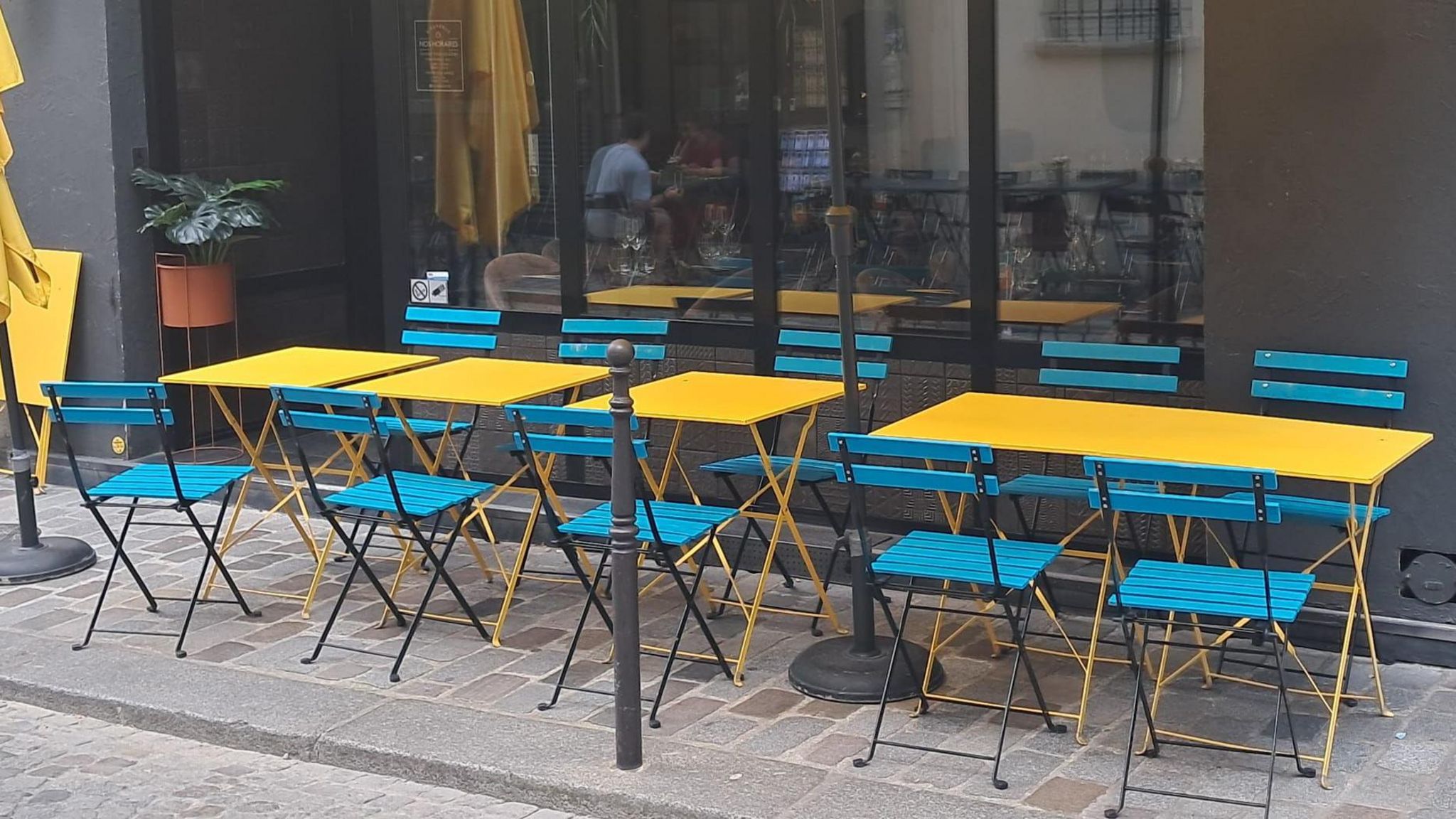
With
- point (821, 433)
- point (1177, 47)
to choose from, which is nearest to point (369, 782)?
point (821, 433)

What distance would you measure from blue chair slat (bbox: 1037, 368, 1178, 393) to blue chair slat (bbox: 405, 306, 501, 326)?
2614 millimetres

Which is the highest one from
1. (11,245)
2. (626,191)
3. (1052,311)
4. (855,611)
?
(626,191)

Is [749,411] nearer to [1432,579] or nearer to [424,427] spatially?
[424,427]

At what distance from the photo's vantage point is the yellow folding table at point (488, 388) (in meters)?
6.44

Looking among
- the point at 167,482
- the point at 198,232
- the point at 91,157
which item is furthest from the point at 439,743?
the point at 91,157

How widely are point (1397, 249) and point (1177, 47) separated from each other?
154cm

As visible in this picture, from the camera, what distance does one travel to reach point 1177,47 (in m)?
6.91

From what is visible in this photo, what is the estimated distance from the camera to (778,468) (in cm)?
671

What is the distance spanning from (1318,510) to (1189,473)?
113 centimetres

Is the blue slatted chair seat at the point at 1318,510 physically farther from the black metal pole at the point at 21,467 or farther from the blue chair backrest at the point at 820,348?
the black metal pole at the point at 21,467

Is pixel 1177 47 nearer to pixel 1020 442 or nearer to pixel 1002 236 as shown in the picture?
pixel 1002 236

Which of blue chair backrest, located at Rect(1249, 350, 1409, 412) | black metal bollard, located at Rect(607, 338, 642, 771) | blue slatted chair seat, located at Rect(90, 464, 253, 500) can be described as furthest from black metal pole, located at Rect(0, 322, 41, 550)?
blue chair backrest, located at Rect(1249, 350, 1409, 412)

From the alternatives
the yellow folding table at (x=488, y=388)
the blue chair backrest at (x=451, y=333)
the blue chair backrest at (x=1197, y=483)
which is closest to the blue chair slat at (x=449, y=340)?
the blue chair backrest at (x=451, y=333)

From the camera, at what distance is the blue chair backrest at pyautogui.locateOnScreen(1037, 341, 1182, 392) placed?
21.2 feet
